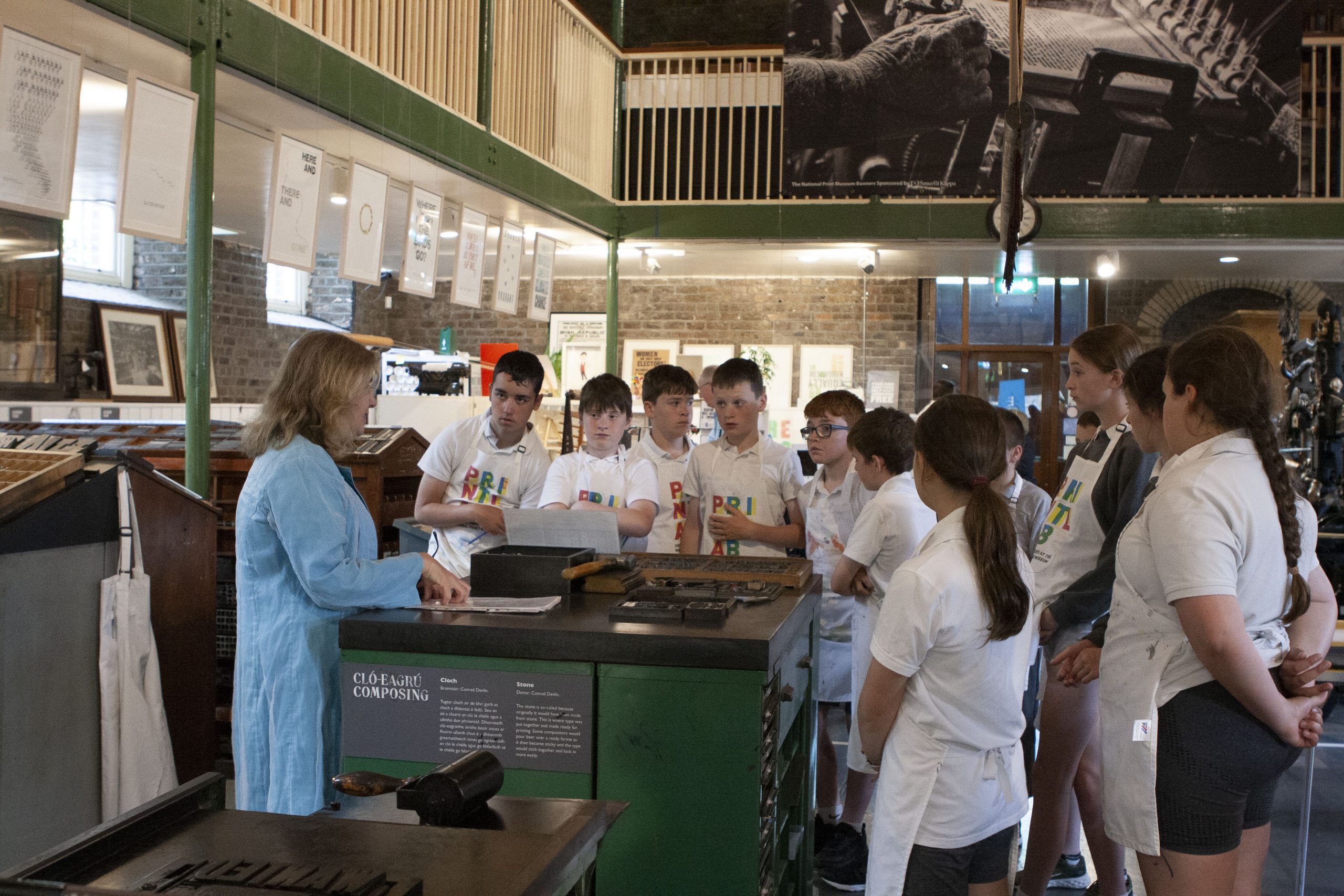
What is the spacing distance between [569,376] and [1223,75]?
21.2 ft

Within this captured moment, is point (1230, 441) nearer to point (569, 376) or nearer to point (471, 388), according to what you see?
point (471, 388)

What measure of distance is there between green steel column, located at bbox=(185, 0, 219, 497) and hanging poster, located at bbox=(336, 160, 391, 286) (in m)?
0.65

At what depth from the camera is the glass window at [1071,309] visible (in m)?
11.7

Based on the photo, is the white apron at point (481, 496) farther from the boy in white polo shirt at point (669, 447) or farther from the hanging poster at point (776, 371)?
the hanging poster at point (776, 371)

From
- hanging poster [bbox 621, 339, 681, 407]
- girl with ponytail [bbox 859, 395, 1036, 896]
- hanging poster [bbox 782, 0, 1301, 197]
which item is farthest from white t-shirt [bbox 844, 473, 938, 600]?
hanging poster [bbox 621, 339, 681, 407]

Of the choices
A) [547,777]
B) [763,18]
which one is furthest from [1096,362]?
[763,18]

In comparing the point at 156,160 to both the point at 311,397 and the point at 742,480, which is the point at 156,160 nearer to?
the point at 311,397

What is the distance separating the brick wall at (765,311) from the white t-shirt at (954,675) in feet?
31.0

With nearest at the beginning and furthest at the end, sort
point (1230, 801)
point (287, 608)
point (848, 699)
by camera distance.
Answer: point (1230, 801)
point (287, 608)
point (848, 699)

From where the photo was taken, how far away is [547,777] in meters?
2.20

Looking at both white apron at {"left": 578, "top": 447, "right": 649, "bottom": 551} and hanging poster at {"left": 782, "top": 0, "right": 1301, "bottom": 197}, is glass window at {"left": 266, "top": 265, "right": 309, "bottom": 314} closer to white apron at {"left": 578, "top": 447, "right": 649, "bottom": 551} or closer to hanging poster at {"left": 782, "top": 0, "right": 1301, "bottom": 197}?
hanging poster at {"left": 782, "top": 0, "right": 1301, "bottom": 197}

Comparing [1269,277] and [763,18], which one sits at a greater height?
[763,18]

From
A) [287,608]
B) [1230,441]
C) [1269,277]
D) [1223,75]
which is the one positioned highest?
[1223,75]

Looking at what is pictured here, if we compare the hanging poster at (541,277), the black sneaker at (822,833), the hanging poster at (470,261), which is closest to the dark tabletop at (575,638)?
the black sneaker at (822,833)
